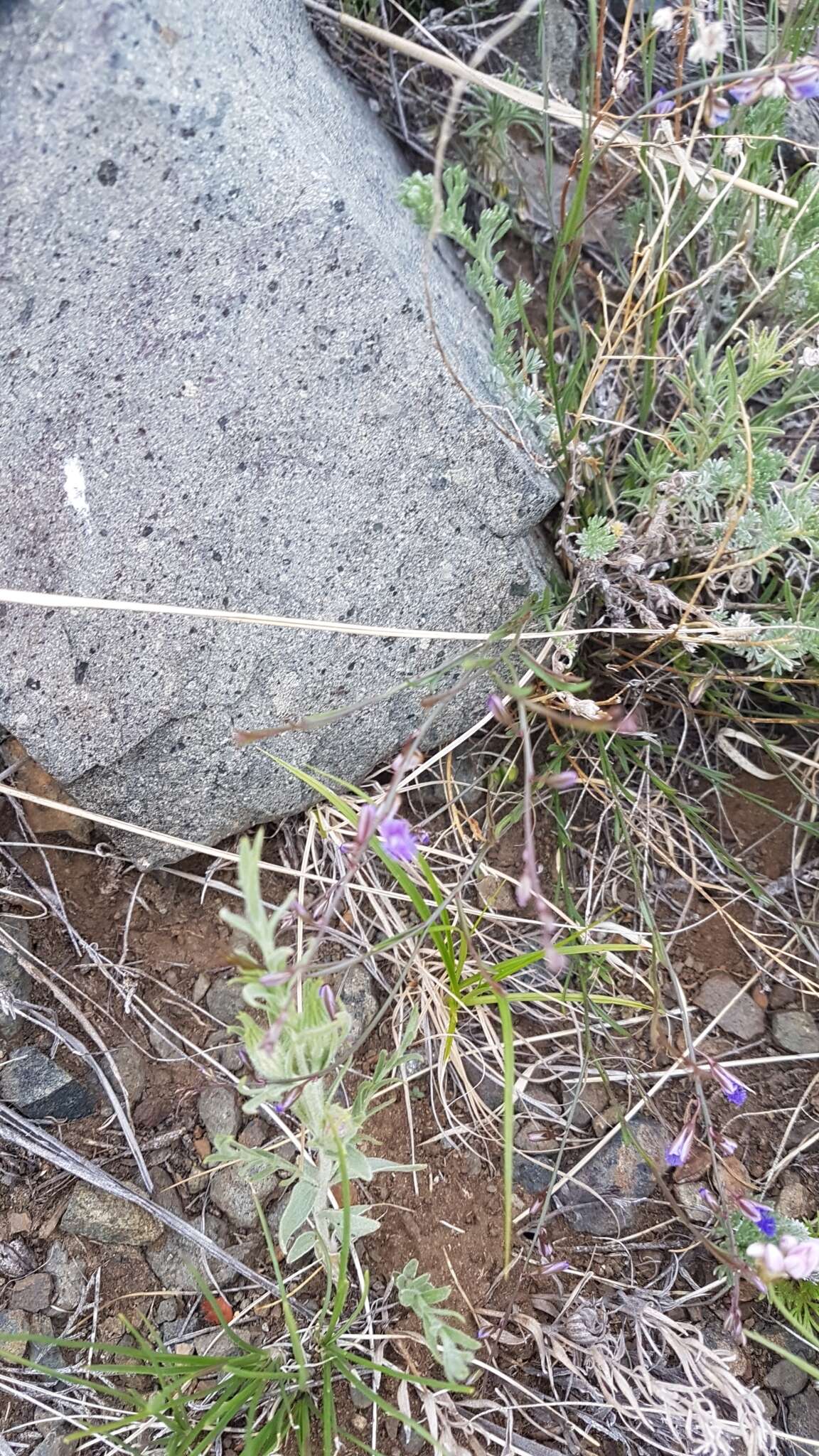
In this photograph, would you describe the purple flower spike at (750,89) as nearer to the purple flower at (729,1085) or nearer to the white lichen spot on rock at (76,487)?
the white lichen spot on rock at (76,487)

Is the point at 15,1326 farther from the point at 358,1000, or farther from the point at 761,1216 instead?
the point at 761,1216

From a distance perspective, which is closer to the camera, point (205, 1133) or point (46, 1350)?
point (46, 1350)

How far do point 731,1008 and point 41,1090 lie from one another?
1.39 m

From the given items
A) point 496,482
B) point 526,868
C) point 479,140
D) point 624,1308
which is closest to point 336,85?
point 479,140

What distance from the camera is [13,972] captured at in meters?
1.97

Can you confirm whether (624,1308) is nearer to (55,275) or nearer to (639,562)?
(639,562)

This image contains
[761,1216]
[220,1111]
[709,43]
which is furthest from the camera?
[220,1111]

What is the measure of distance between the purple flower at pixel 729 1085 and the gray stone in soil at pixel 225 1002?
89cm

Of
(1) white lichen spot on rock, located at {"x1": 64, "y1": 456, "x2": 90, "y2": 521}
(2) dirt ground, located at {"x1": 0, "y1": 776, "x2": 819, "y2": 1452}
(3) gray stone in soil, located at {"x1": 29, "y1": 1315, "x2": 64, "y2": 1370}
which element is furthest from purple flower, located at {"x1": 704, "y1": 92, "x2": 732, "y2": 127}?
(3) gray stone in soil, located at {"x1": 29, "y1": 1315, "x2": 64, "y2": 1370}

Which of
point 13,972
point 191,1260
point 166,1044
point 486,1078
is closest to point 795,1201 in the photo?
point 486,1078

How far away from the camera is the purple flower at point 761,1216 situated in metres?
1.70

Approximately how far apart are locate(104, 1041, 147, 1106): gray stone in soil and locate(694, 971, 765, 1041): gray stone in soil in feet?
3.74

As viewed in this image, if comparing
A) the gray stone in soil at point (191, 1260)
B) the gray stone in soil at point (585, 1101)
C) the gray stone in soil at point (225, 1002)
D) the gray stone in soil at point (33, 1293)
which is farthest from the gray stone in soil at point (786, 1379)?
the gray stone in soil at point (33, 1293)

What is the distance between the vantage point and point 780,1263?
151cm
